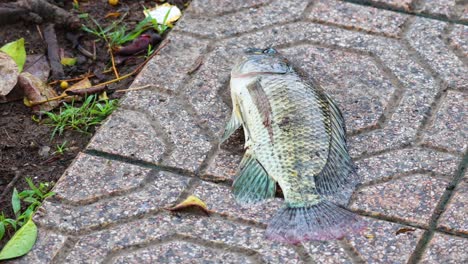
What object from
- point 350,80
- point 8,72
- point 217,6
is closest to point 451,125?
point 350,80

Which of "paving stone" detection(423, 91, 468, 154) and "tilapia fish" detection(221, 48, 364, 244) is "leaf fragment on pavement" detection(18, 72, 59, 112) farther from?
"paving stone" detection(423, 91, 468, 154)

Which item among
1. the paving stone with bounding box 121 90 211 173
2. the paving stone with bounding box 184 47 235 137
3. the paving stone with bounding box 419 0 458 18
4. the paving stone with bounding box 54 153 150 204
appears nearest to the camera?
the paving stone with bounding box 54 153 150 204

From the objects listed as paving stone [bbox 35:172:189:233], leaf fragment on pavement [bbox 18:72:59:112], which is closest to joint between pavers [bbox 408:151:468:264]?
paving stone [bbox 35:172:189:233]

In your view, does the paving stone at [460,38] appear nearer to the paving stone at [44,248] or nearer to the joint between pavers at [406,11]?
the joint between pavers at [406,11]

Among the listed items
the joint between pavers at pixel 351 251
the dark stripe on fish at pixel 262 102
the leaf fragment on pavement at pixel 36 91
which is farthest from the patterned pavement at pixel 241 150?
the leaf fragment on pavement at pixel 36 91

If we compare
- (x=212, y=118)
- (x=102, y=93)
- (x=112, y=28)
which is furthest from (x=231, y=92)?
(x=112, y=28)

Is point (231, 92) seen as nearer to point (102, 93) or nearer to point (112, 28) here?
point (102, 93)
